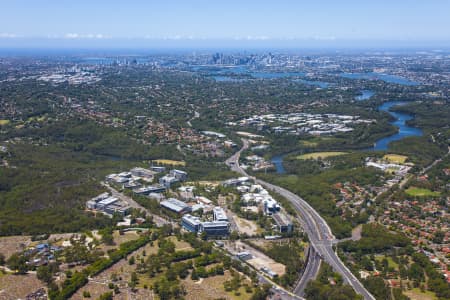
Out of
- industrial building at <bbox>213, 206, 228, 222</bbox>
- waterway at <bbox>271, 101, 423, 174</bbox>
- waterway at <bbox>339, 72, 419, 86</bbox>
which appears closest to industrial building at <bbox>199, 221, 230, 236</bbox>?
industrial building at <bbox>213, 206, 228, 222</bbox>

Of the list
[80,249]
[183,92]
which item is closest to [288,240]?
[80,249]

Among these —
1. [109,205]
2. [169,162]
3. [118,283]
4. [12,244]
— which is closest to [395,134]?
[169,162]

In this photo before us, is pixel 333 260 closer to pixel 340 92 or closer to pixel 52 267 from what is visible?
pixel 52 267

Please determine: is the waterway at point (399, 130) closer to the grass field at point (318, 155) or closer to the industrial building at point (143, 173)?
the grass field at point (318, 155)

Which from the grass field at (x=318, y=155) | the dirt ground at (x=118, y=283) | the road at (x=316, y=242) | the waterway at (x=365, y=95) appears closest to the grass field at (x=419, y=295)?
the road at (x=316, y=242)

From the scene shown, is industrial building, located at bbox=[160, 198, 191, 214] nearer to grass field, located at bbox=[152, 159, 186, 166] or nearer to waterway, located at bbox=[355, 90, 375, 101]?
grass field, located at bbox=[152, 159, 186, 166]

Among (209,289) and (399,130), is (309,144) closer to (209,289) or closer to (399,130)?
(399,130)
